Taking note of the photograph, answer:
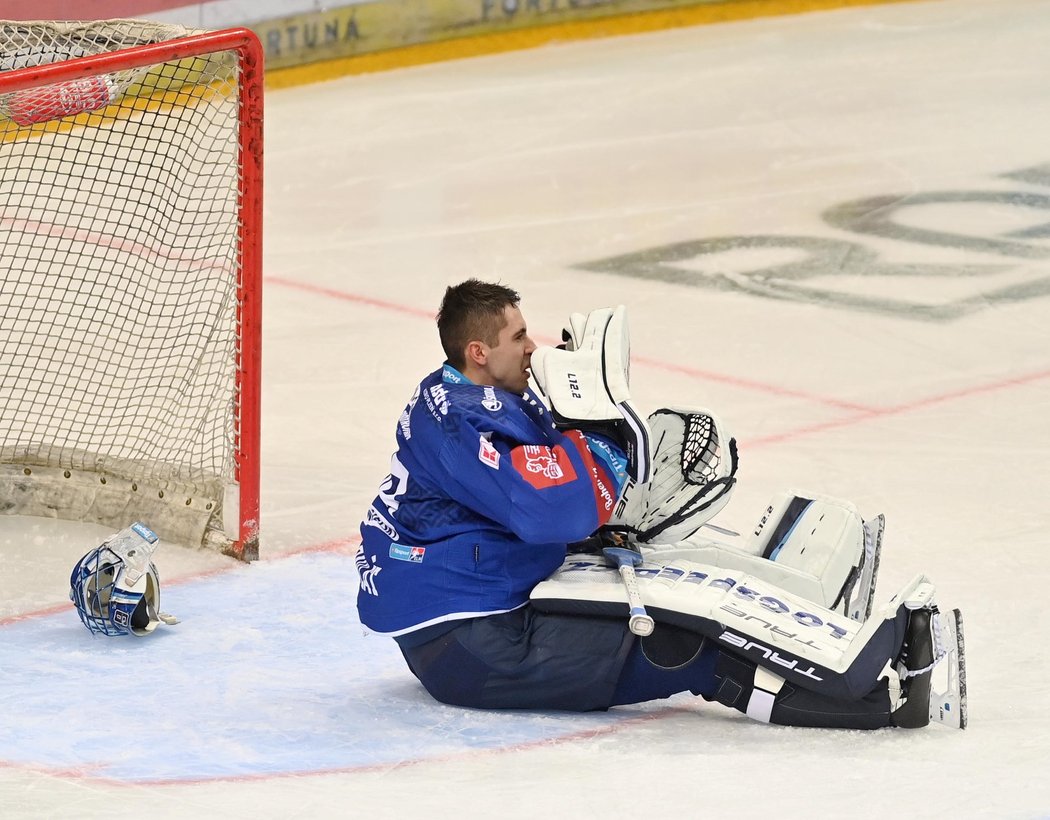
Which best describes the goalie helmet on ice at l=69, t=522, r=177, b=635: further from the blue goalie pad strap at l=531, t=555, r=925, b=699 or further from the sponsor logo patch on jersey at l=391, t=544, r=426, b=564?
the blue goalie pad strap at l=531, t=555, r=925, b=699

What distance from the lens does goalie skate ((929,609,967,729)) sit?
9.05ft

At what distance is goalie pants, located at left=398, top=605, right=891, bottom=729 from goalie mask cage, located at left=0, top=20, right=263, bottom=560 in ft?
3.78

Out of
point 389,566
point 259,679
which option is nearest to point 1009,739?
point 389,566

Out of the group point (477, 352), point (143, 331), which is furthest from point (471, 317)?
point (143, 331)

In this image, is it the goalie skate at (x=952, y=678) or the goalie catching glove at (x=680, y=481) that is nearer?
the goalie skate at (x=952, y=678)

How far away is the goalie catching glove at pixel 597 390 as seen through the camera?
280cm

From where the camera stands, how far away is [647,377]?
17.3 feet

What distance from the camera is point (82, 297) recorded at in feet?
17.3

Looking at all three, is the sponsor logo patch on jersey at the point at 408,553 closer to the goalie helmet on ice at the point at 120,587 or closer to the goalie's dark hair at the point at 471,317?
the goalie's dark hair at the point at 471,317

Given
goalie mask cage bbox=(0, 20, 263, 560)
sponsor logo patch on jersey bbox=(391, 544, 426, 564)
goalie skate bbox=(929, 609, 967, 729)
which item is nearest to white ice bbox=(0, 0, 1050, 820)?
goalie skate bbox=(929, 609, 967, 729)

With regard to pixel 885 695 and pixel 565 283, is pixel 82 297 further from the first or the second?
pixel 885 695

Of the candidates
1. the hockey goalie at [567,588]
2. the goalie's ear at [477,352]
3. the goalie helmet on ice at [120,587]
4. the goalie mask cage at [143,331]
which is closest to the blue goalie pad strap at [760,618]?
the hockey goalie at [567,588]

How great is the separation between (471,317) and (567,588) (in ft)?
1.52

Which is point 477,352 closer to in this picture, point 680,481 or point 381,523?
point 381,523
